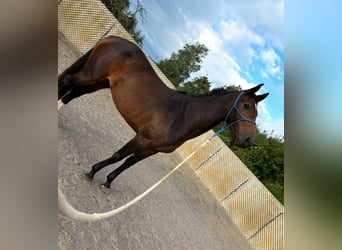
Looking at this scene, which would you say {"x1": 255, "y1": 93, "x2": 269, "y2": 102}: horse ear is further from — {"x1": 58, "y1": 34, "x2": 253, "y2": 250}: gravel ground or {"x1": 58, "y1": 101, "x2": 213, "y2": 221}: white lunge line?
{"x1": 58, "y1": 34, "x2": 253, "y2": 250}: gravel ground

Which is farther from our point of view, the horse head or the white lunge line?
the horse head

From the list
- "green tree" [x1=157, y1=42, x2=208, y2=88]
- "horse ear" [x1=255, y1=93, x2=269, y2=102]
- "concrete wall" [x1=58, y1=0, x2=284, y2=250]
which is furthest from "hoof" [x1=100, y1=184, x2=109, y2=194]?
"horse ear" [x1=255, y1=93, x2=269, y2=102]

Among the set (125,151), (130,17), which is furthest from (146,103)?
(130,17)

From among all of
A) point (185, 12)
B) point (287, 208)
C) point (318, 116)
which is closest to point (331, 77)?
point (318, 116)

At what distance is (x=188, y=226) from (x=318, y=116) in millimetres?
573

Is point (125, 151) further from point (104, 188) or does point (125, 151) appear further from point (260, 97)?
point (260, 97)

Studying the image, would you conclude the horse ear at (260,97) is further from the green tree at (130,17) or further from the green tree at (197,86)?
the green tree at (130,17)

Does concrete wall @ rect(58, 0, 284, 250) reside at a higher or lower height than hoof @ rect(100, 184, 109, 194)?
higher

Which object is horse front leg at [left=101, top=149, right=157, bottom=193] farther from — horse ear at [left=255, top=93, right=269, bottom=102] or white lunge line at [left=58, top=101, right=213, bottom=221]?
horse ear at [left=255, top=93, right=269, bottom=102]

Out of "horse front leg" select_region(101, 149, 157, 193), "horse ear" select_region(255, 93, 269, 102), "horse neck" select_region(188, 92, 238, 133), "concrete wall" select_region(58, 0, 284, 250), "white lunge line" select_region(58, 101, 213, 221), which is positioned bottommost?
"white lunge line" select_region(58, 101, 213, 221)

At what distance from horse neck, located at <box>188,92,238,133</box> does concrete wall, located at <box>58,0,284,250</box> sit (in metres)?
0.04

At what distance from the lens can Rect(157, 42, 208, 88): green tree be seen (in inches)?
49.8

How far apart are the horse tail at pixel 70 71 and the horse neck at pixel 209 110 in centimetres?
39

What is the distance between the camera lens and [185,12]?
1.27 metres
